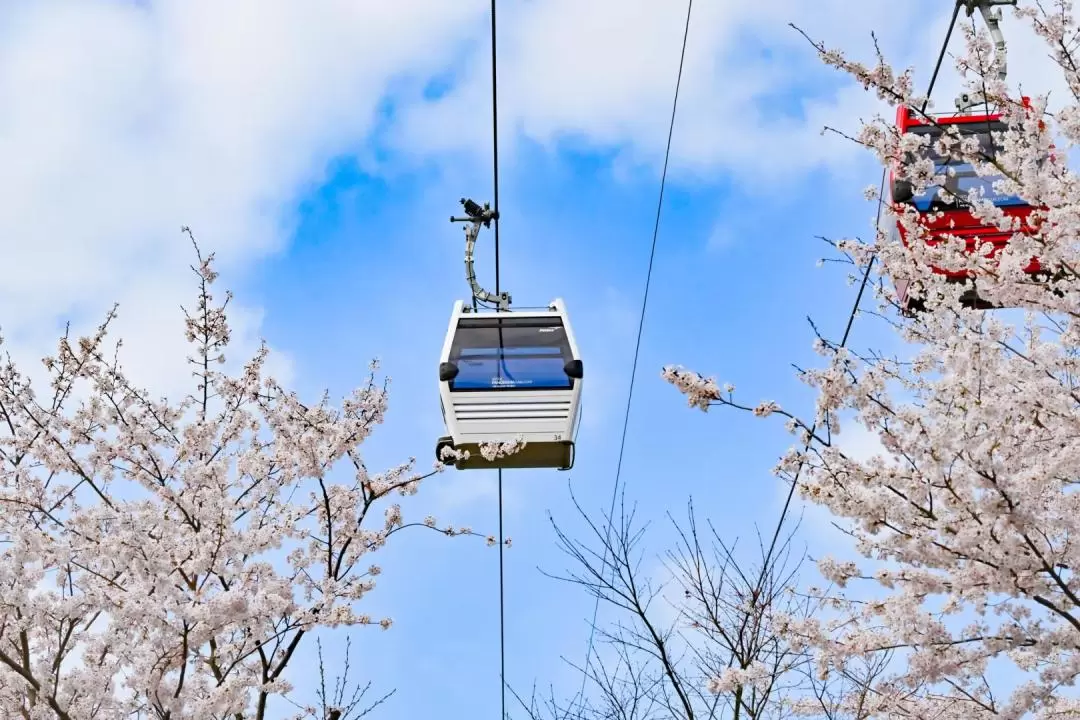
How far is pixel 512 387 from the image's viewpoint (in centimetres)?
877

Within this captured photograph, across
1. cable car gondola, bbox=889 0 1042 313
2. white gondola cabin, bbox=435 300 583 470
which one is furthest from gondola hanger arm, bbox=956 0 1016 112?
white gondola cabin, bbox=435 300 583 470

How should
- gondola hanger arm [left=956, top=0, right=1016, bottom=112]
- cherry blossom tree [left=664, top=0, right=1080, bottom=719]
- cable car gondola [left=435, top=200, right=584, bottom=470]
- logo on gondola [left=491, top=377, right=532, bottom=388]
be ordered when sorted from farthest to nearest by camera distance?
logo on gondola [left=491, top=377, right=532, bottom=388]
cable car gondola [left=435, top=200, right=584, bottom=470]
gondola hanger arm [left=956, top=0, right=1016, bottom=112]
cherry blossom tree [left=664, top=0, right=1080, bottom=719]

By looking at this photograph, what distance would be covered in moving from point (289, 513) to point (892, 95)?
4.25 meters

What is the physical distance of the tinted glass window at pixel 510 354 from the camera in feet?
29.0

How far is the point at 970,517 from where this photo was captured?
15.0 ft

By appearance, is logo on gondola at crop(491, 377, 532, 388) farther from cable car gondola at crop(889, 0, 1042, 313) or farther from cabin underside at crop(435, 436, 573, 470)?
cable car gondola at crop(889, 0, 1042, 313)

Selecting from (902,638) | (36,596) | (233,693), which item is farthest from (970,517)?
(36,596)

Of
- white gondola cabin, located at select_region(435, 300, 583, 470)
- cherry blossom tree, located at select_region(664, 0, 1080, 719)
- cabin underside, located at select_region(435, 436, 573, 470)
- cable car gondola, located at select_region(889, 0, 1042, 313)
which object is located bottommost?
cherry blossom tree, located at select_region(664, 0, 1080, 719)

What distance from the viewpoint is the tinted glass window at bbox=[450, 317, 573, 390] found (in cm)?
884

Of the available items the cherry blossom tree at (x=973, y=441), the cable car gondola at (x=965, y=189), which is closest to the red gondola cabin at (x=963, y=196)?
the cable car gondola at (x=965, y=189)


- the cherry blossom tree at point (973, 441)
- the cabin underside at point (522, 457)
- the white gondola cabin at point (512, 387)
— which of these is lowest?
the cherry blossom tree at point (973, 441)

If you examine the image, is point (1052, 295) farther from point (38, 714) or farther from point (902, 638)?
point (38, 714)

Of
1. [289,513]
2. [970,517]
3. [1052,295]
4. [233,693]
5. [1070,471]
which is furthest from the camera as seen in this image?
[289,513]

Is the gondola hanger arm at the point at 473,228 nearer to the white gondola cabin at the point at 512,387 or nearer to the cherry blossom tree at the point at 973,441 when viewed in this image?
the white gondola cabin at the point at 512,387
